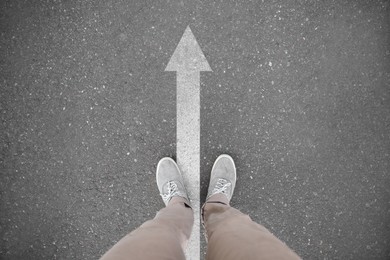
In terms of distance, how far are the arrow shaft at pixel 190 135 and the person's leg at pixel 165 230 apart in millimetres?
103

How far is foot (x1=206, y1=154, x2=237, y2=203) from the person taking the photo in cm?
235

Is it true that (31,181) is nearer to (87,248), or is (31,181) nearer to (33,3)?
(87,248)

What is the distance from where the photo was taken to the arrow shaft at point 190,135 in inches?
95.4

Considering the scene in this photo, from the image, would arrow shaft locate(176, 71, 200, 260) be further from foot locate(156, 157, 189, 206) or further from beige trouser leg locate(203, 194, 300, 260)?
beige trouser leg locate(203, 194, 300, 260)

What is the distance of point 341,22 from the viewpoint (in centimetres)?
242

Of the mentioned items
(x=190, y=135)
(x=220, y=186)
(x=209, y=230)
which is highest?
(x=190, y=135)

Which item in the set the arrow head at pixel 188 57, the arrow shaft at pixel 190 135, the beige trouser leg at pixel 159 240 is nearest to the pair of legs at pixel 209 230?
the beige trouser leg at pixel 159 240

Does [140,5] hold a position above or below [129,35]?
above

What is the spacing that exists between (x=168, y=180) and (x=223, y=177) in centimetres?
44

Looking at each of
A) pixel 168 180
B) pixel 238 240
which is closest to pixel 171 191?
pixel 168 180

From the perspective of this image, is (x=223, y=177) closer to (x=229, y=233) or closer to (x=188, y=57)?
(x=229, y=233)

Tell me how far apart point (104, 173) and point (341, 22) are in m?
2.31

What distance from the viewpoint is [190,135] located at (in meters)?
2.44

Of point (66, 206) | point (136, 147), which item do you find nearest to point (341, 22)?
point (136, 147)
